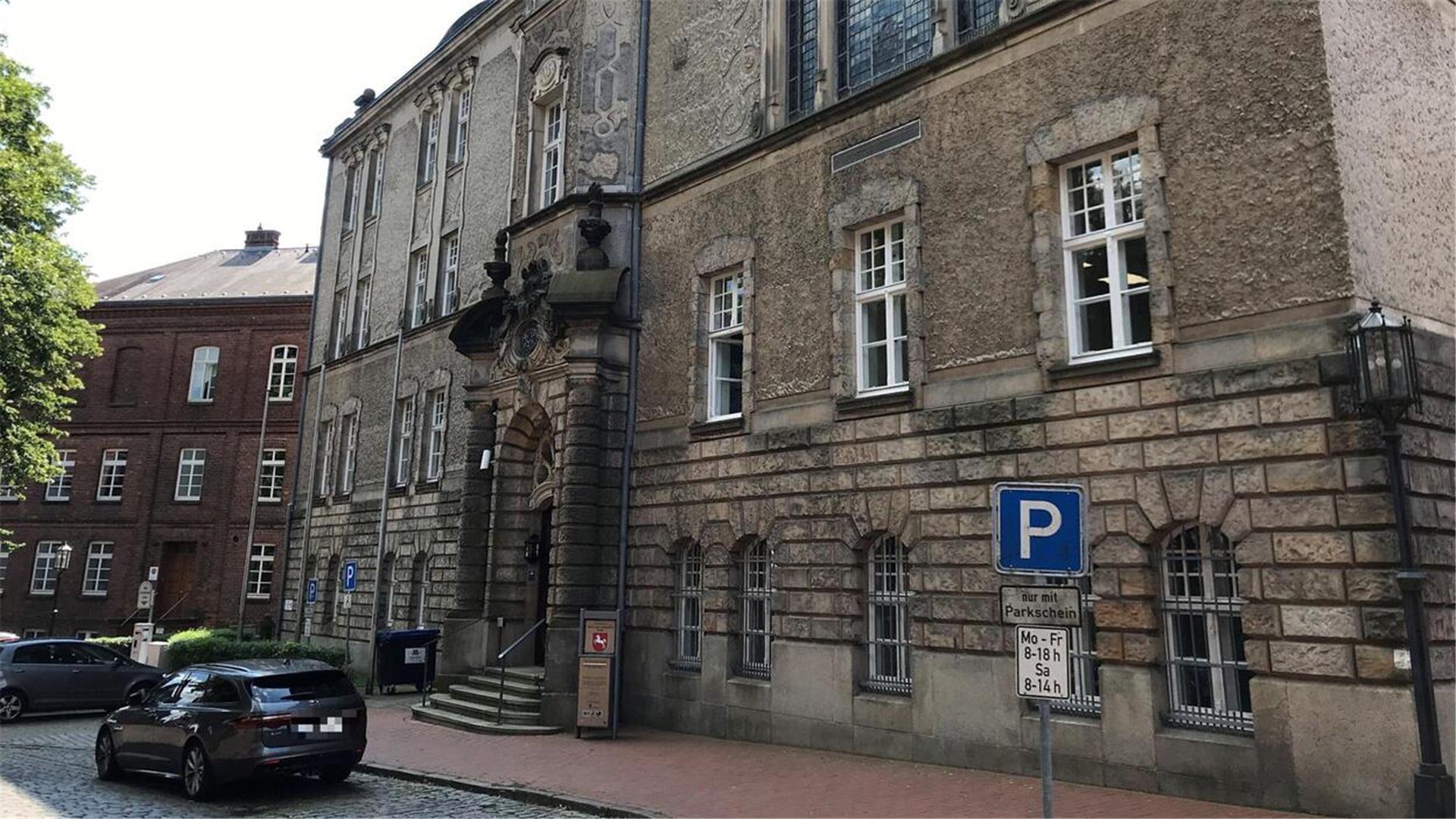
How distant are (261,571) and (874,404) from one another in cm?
3500

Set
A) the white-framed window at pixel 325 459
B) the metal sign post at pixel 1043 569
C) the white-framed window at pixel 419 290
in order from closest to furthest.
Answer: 1. the metal sign post at pixel 1043 569
2. the white-framed window at pixel 419 290
3. the white-framed window at pixel 325 459

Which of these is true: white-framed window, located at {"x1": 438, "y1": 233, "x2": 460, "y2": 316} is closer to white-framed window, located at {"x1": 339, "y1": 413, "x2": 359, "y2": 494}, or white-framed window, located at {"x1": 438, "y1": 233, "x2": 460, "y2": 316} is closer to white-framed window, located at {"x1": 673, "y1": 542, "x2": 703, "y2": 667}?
white-framed window, located at {"x1": 339, "y1": 413, "x2": 359, "y2": 494}

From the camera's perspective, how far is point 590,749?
1408cm

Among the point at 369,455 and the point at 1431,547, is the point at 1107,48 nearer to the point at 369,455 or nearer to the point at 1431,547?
the point at 1431,547

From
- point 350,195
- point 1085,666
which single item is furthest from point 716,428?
point 350,195

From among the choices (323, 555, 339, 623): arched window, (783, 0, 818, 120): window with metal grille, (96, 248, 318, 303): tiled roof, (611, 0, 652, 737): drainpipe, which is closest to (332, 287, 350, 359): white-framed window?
(323, 555, 339, 623): arched window

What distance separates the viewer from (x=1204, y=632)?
10.1m

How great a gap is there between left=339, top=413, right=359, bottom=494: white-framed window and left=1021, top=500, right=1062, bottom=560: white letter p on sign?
25604 millimetres

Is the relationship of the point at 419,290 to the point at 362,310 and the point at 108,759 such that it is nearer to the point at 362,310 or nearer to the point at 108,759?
the point at 362,310

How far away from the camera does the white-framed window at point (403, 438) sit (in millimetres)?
27000

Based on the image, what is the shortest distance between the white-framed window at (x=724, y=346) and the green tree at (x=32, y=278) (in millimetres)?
18851

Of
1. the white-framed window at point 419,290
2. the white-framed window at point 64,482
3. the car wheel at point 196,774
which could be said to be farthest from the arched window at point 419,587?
the white-framed window at point 64,482

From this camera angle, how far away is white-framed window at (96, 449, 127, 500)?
44.1 m

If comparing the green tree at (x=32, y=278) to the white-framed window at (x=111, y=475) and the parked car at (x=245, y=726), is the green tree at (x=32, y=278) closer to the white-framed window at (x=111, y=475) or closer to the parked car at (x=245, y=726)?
the parked car at (x=245, y=726)
